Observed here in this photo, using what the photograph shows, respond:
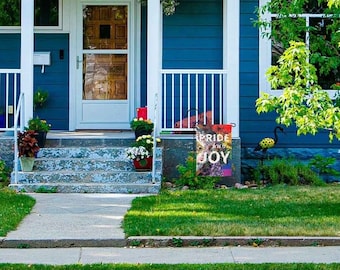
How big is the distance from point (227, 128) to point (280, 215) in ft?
8.71

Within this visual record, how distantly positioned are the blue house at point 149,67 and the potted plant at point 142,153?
63cm

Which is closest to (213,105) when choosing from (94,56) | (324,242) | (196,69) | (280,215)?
(196,69)

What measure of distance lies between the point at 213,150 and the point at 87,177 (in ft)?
6.14

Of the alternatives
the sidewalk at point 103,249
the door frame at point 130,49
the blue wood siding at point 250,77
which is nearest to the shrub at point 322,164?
the blue wood siding at point 250,77

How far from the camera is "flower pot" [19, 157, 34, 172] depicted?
32.5 feet

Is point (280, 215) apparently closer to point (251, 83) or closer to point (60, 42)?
point (251, 83)

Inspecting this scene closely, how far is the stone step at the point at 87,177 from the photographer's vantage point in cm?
980

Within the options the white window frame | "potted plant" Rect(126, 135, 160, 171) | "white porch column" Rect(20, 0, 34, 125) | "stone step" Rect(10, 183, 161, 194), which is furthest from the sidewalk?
the white window frame

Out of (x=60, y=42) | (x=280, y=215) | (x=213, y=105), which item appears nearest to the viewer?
(x=280, y=215)

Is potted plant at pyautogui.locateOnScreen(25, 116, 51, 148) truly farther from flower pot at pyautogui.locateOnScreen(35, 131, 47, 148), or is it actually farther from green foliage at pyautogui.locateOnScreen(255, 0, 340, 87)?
green foliage at pyautogui.locateOnScreen(255, 0, 340, 87)

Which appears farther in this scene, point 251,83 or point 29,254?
point 251,83

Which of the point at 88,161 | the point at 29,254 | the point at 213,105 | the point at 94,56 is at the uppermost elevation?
the point at 94,56

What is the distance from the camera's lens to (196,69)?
38.5 feet

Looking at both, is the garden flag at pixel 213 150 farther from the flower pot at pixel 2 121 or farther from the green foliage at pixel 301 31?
the flower pot at pixel 2 121
